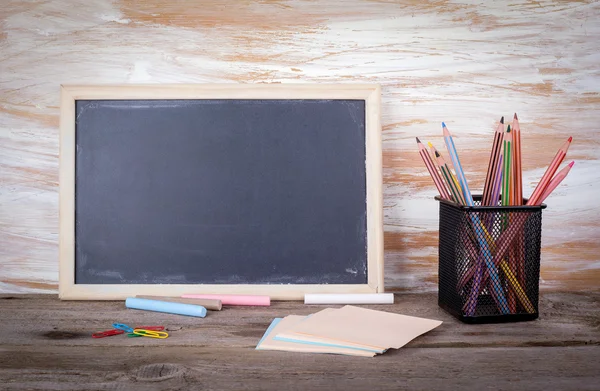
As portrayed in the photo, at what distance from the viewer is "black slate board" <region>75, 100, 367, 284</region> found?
1.12 m

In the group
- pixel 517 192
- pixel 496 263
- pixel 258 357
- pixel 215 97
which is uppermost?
pixel 215 97

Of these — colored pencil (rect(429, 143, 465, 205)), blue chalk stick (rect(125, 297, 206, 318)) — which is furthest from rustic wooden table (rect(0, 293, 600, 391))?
colored pencil (rect(429, 143, 465, 205))

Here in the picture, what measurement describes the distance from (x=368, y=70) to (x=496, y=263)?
1.45 feet

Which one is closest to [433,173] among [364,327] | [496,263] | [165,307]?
[496,263]

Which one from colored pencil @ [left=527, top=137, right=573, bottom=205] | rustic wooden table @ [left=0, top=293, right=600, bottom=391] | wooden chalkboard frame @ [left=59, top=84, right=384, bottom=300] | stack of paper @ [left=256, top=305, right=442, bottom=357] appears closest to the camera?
rustic wooden table @ [left=0, top=293, right=600, bottom=391]

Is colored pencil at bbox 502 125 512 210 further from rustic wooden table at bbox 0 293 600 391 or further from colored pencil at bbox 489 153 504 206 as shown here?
rustic wooden table at bbox 0 293 600 391

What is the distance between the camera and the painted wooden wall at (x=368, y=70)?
1.17m

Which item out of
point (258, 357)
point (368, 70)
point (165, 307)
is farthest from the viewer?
point (368, 70)

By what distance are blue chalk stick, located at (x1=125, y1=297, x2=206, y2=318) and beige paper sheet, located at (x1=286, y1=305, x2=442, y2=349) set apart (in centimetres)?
19

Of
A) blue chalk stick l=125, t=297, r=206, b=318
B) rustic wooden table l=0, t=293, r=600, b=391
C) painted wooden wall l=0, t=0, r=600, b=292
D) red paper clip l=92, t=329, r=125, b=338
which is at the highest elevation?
painted wooden wall l=0, t=0, r=600, b=292

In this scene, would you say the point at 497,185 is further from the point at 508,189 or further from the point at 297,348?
the point at 297,348

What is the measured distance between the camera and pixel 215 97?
1.13 m

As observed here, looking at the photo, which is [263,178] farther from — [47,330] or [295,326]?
[47,330]

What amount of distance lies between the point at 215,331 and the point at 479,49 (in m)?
0.73
